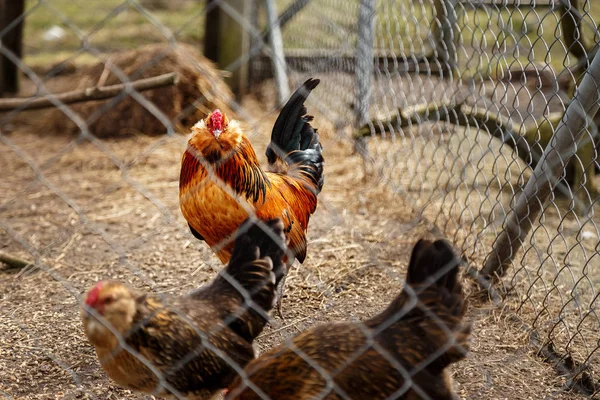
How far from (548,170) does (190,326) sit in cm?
178

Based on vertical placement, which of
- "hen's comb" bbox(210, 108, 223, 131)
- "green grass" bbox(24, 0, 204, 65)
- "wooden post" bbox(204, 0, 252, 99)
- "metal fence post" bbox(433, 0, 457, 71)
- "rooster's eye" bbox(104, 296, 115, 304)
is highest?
"metal fence post" bbox(433, 0, 457, 71)

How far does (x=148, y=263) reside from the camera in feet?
12.8

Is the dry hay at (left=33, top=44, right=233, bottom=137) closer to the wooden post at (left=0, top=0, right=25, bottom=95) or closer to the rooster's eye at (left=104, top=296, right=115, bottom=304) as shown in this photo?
the wooden post at (left=0, top=0, right=25, bottom=95)

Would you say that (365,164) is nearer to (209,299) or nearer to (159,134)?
(159,134)

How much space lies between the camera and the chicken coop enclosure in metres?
2.88

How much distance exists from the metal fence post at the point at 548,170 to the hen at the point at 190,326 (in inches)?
52.0

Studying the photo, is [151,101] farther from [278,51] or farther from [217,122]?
[217,122]

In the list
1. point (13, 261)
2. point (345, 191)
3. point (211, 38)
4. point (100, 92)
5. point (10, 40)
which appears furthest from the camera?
point (211, 38)

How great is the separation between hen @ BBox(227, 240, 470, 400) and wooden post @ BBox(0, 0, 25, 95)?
547cm

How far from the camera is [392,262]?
12.9ft

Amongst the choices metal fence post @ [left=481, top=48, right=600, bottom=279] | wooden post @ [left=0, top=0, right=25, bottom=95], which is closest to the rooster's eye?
metal fence post @ [left=481, top=48, right=600, bottom=279]

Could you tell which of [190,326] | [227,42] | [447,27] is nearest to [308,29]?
[227,42]

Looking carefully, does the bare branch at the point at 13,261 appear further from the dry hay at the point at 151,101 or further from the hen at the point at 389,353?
the dry hay at the point at 151,101

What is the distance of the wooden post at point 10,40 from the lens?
6.92m
